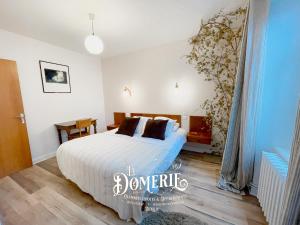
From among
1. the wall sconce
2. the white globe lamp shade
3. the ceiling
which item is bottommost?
the wall sconce

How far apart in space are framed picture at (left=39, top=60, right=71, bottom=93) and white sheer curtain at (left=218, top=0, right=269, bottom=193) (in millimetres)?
3531

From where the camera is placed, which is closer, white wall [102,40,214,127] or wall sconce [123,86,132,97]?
white wall [102,40,214,127]

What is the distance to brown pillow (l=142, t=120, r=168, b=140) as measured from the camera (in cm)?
→ 247

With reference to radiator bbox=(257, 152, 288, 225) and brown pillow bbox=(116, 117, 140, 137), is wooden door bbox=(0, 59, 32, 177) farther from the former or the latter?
radiator bbox=(257, 152, 288, 225)

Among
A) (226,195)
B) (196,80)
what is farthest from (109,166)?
(196,80)

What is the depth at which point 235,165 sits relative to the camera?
76.9 inches

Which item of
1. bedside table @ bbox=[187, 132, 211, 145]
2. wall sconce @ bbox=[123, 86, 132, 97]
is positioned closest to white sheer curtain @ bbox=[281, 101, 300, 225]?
bedside table @ bbox=[187, 132, 211, 145]

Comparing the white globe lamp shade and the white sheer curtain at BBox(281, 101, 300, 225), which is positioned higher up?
the white globe lamp shade

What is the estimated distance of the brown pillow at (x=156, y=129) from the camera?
247 cm

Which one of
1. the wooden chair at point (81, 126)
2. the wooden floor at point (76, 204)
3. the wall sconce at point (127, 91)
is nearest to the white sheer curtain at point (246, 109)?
the wooden floor at point (76, 204)

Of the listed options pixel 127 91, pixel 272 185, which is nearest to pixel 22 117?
pixel 127 91

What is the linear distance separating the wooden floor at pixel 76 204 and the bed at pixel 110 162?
162mm

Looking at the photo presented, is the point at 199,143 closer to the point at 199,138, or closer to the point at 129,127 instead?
the point at 199,138

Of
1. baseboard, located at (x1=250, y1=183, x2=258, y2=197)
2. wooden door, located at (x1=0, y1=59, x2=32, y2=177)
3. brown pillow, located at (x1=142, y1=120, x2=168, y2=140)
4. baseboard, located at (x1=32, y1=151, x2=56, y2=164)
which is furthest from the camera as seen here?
baseboard, located at (x1=32, y1=151, x2=56, y2=164)
